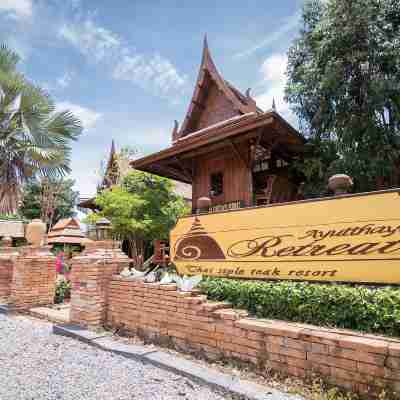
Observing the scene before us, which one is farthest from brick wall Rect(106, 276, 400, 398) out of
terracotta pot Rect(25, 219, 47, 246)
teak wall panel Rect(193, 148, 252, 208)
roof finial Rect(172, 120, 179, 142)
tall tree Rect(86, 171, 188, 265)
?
roof finial Rect(172, 120, 179, 142)

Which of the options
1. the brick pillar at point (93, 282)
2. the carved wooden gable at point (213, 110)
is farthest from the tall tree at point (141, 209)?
the brick pillar at point (93, 282)

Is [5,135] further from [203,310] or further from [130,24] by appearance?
[203,310]

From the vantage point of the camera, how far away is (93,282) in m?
4.92

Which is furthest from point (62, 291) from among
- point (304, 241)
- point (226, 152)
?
point (304, 241)

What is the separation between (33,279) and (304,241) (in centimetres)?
597

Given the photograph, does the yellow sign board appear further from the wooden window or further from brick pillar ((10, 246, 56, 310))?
the wooden window

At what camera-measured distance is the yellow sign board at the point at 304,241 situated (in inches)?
124

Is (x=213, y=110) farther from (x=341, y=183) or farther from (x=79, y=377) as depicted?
(x=79, y=377)

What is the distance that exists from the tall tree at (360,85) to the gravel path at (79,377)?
6.00 m

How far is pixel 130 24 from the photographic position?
6.66 metres

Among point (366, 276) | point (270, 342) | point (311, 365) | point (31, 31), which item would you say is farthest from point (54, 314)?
point (31, 31)

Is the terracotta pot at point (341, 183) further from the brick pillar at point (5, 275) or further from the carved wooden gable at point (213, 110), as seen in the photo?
the brick pillar at point (5, 275)

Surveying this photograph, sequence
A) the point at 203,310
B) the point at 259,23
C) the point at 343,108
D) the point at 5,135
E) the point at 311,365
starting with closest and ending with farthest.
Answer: the point at 311,365, the point at 203,310, the point at 259,23, the point at 343,108, the point at 5,135

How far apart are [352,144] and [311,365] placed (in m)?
6.18
